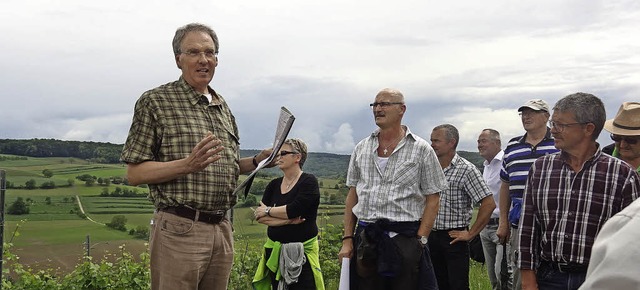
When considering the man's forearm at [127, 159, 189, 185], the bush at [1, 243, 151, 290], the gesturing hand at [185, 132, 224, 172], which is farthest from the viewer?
the bush at [1, 243, 151, 290]

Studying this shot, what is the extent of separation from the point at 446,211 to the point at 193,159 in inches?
146

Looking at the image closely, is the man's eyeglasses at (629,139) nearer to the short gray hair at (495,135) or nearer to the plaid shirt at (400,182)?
the plaid shirt at (400,182)

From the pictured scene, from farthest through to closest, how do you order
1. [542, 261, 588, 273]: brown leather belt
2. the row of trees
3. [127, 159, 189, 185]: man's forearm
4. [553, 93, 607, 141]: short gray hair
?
the row of trees → [553, 93, 607, 141]: short gray hair → [542, 261, 588, 273]: brown leather belt → [127, 159, 189, 185]: man's forearm

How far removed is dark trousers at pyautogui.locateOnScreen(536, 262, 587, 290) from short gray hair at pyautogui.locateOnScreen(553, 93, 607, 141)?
82cm

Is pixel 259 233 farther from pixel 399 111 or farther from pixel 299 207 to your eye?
pixel 399 111

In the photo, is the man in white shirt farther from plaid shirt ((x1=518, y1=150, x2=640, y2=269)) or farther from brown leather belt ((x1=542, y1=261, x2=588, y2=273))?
brown leather belt ((x1=542, y1=261, x2=588, y2=273))

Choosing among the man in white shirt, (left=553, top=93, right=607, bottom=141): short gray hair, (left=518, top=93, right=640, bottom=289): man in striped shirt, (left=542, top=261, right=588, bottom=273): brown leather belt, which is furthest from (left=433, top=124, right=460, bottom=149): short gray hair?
(left=542, top=261, right=588, bottom=273): brown leather belt

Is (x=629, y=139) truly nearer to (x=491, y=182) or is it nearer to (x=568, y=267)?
(x=568, y=267)

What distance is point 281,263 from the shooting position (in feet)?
18.4

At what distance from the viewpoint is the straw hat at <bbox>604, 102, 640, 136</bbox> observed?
173 inches

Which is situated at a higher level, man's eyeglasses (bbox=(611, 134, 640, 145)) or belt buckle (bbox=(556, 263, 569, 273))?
man's eyeglasses (bbox=(611, 134, 640, 145))

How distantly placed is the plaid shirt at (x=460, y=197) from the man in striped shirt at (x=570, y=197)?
2.20m

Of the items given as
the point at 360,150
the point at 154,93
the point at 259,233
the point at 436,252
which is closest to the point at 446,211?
the point at 436,252

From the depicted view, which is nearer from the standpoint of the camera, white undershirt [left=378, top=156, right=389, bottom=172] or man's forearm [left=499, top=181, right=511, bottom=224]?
white undershirt [left=378, top=156, right=389, bottom=172]
